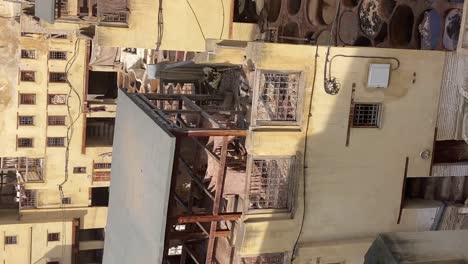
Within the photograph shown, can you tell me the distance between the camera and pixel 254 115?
1198 centimetres

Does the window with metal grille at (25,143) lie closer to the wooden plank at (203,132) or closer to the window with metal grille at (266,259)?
the window with metal grille at (266,259)

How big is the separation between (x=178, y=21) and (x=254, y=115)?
738 centimetres

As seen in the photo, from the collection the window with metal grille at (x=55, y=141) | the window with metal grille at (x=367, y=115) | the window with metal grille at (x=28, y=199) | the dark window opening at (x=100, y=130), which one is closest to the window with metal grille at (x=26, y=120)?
the window with metal grille at (x=55, y=141)

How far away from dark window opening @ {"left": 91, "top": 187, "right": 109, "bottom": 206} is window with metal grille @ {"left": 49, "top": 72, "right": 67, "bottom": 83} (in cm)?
629

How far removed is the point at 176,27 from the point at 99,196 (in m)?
17.4

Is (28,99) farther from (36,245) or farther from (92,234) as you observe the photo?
(92,234)

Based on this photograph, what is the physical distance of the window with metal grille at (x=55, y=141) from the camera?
30370mm

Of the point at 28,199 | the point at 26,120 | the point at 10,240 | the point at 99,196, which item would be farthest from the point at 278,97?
the point at 99,196

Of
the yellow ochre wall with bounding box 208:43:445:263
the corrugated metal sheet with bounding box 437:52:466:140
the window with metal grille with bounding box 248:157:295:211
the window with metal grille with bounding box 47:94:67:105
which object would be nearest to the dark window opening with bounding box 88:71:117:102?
the window with metal grille with bounding box 47:94:67:105

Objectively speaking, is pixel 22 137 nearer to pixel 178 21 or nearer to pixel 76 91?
pixel 76 91

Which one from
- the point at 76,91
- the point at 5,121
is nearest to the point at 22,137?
the point at 5,121

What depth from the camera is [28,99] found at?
2975cm

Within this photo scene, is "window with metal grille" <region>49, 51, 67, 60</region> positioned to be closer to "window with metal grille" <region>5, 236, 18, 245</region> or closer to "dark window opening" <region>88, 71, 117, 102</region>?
"dark window opening" <region>88, 71, 117, 102</region>

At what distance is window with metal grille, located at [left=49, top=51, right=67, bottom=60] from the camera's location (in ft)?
97.6
